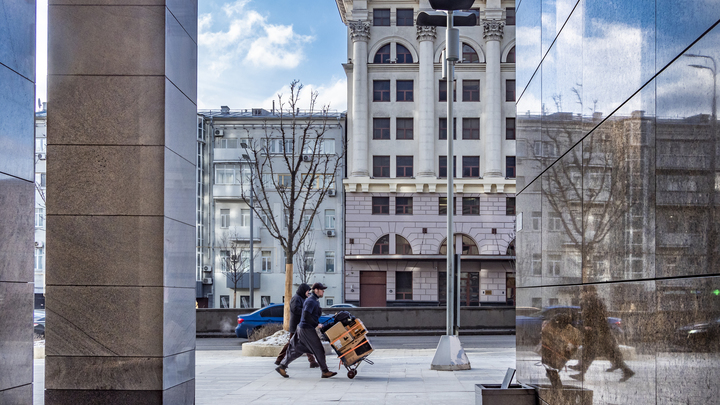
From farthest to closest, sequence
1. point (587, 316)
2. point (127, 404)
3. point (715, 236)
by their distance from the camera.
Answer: point (127, 404), point (587, 316), point (715, 236)

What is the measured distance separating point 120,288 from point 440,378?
7278 millimetres

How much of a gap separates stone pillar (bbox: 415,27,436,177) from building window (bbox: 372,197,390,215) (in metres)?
2.80

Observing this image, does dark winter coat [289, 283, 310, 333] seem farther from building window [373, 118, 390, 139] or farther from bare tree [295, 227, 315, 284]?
bare tree [295, 227, 315, 284]

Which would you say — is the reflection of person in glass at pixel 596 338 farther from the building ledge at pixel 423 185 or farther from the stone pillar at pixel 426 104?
the stone pillar at pixel 426 104

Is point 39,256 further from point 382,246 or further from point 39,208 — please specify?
point 382,246

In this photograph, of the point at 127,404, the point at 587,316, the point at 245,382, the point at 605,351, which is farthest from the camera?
the point at 245,382

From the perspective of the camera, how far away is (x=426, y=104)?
4669 centimetres

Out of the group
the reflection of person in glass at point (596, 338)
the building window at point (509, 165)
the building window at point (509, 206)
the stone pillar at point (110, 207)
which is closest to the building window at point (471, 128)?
the building window at point (509, 165)

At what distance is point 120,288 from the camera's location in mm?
7777

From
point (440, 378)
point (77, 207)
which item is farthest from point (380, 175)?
point (77, 207)

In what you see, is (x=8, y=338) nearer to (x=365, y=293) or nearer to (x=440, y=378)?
(x=440, y=378)

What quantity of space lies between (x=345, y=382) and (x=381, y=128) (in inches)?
1389

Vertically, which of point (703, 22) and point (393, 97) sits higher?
point (393, 97)

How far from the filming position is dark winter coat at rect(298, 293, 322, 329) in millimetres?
13581
